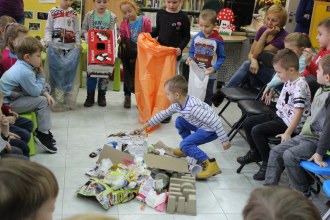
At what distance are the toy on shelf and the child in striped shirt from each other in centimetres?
247

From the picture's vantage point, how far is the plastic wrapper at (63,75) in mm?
4508

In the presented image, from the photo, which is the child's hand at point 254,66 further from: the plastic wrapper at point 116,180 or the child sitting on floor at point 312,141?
the plastic wrapper at point 116,180

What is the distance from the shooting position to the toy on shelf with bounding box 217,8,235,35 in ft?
18.5

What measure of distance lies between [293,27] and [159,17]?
254 centimetres

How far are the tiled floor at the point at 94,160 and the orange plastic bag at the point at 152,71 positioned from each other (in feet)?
0.87

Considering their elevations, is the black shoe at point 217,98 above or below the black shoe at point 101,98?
above

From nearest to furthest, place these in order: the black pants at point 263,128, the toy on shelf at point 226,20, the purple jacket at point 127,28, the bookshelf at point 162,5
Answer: the black pants at point 263,128 < the purple jacket at point 127,28 < the toy on shelf at point 226,20 < the bookshelf at point 162,5

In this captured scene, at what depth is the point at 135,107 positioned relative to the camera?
16.5 feet

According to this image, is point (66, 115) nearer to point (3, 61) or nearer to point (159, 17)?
point (3, 61)

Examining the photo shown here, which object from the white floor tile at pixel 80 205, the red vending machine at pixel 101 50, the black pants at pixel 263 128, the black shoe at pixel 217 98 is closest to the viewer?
the white floor tile at pixel 80 205

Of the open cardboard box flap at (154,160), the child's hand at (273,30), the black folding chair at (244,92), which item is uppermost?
the child's hand at (273,30)

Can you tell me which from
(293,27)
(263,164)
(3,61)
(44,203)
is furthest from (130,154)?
(293,27)

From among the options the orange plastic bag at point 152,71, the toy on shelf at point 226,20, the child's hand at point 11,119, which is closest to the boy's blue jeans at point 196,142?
the orange plastic bag at point 152,71

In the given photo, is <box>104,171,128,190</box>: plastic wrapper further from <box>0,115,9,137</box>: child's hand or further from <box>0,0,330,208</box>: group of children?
<box>0,115,9,137</box>: child's hand
